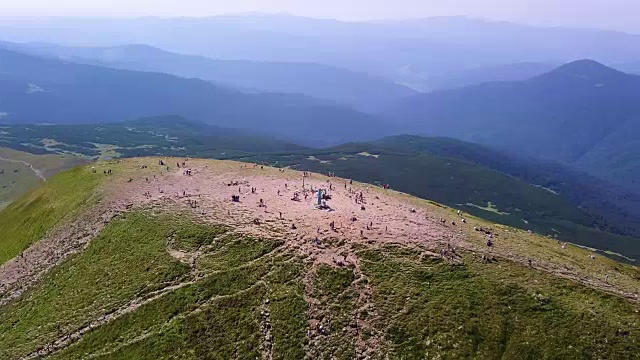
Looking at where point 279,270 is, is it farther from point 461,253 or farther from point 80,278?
point 80,278

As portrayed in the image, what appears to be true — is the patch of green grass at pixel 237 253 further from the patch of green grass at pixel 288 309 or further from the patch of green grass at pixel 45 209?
the patch of green grass at pixel 45 209

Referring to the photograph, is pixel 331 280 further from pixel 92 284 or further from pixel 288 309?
pixel 92 284

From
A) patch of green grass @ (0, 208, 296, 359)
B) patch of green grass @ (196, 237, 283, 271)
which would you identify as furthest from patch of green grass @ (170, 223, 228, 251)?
patch of green grass @ (196, 237, 283, 271)

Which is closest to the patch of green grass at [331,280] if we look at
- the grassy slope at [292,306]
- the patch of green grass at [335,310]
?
the patch of green grass at [335,310]

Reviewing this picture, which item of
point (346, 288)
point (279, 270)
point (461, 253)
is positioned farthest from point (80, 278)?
point (461, 253)

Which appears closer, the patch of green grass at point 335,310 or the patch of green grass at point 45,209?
the patch of green grass at point 335,310

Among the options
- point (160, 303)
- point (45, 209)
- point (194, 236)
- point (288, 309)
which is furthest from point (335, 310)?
point (45, 209)
